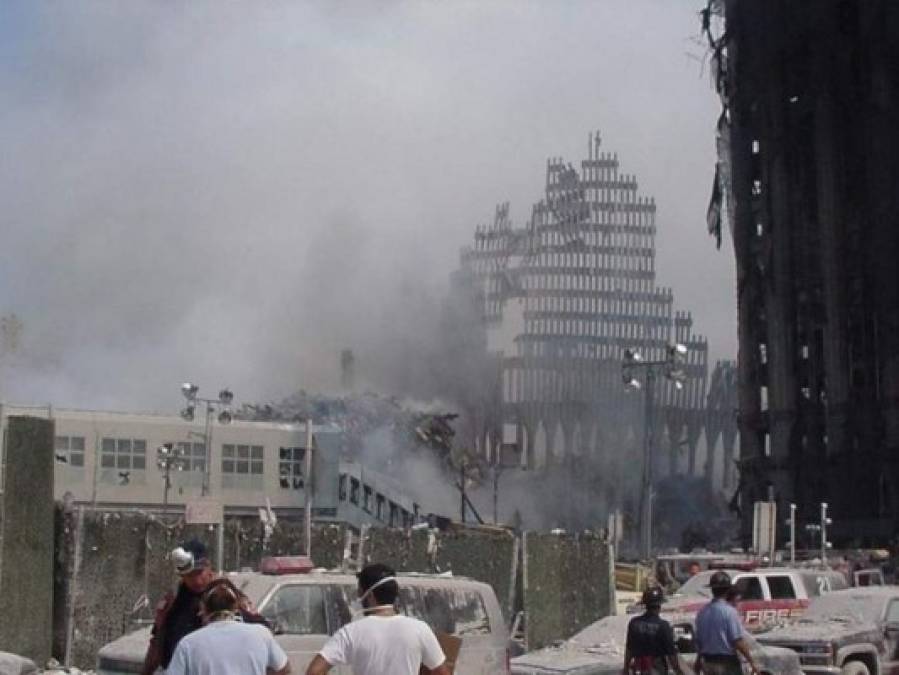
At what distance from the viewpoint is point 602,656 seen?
1474 centimetres

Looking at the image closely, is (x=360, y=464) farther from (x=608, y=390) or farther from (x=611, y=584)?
(x=611, y=584)

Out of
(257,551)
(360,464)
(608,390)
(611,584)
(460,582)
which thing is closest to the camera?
(460,582)

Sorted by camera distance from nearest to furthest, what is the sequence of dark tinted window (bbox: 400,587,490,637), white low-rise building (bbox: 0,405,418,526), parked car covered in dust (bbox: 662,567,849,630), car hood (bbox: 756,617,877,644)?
dark tinted window (bbox: 400,587,490,637)
car hood (bbox: 756,617,877,644)
parked car covered in dust (bbox: 662,567,849,630)
white low-rise building (bbox: 0,405,418,526)

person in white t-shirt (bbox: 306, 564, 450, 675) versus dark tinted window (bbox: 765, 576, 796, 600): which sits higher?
person in white t-shirt (bbox: 306, 564, 450, 675)

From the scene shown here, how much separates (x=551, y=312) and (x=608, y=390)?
6503 mm

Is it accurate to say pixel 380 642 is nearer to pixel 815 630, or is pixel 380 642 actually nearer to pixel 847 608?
pixel 815 630

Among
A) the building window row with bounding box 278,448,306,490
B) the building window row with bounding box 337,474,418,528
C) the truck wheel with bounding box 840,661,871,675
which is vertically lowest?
the truck wheel with bounding box 840,661,871,675

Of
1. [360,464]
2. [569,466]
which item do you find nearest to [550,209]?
[569,466]

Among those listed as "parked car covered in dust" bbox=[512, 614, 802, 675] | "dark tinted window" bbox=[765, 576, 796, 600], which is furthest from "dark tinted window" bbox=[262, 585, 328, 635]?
"dark tinted window" bbox=[765, 576, 796, 600]

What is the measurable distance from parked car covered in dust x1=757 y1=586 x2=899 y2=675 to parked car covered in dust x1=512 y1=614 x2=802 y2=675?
4.45 ft

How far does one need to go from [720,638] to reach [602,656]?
235 centimetres

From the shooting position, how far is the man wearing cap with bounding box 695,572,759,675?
12594 millimetres

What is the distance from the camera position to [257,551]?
2077 centimetres

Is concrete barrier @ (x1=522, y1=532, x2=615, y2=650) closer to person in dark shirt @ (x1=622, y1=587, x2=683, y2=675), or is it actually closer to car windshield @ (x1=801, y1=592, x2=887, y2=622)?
car windshield @ (x1=801, y1=592, x2=887, y2=622)
